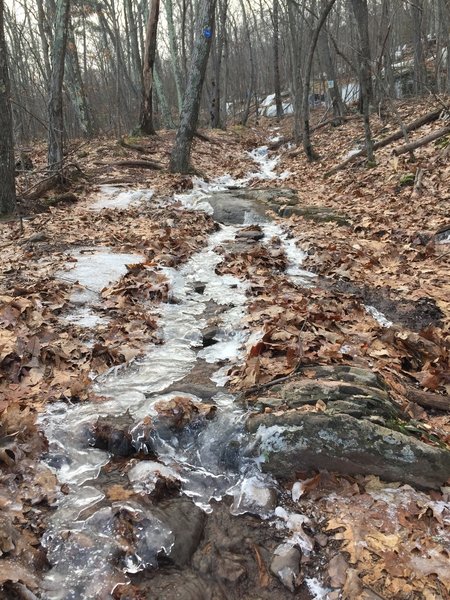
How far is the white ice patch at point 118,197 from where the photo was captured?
9.78m

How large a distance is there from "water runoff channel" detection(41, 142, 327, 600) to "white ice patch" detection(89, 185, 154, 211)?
517 cm

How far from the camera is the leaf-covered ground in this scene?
7.98 ft

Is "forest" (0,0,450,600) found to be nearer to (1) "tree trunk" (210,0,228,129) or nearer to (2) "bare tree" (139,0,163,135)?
(2) "bare tree" (139,0,163,135)

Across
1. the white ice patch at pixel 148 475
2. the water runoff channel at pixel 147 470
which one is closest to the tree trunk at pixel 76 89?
the water runoff channel at pixel 147 470

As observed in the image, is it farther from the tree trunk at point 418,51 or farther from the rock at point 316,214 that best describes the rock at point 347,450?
the tree trunk at point 418,51

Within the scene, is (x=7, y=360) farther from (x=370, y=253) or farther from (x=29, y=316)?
(x=370, y=253)

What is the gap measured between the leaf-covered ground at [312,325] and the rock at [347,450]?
0.31 ft

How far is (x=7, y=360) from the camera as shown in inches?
148

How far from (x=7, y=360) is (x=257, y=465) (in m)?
2.23

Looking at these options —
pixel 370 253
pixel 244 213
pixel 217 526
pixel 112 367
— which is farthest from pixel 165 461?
pixel 244 213

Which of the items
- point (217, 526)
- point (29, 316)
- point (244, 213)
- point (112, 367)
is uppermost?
point (244, 213)

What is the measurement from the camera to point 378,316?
507 cm

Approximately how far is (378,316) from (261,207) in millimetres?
5762

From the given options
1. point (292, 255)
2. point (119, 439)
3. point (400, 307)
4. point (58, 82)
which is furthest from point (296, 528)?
point (58, 82)
